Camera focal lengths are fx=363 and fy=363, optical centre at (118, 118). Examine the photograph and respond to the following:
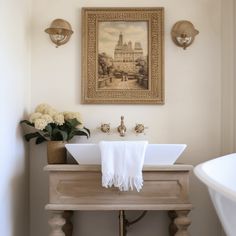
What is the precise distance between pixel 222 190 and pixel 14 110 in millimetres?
1284

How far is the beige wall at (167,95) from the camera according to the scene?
2428 millimetres

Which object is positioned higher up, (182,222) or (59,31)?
(59,31)

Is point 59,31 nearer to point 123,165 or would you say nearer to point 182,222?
point 123,165

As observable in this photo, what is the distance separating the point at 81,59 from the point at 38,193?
37.1 inches

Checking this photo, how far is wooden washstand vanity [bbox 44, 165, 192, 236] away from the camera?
196cm

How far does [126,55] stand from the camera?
2449 mm

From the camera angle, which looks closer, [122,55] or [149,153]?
[149,153]

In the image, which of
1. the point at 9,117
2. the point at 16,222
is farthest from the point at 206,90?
the point at 16,222

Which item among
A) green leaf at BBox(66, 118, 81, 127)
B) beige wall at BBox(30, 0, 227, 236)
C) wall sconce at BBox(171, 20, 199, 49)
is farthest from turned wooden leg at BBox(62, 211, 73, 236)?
wall sconce at BBox(171, 20, 199, 49)

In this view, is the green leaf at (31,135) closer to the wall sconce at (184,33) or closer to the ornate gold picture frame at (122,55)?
the ornate gold picture frame at (122,55)

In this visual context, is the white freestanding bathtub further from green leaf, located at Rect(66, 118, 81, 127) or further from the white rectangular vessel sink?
green leaf, located at Rect(66, 118, 81, 127)

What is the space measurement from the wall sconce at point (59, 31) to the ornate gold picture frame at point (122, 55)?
14 cm

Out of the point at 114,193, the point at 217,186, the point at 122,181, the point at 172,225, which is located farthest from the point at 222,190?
the point at 172,225

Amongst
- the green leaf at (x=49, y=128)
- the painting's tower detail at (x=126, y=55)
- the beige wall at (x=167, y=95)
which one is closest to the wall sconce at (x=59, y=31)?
the beige wall at (x=167, y=95)
